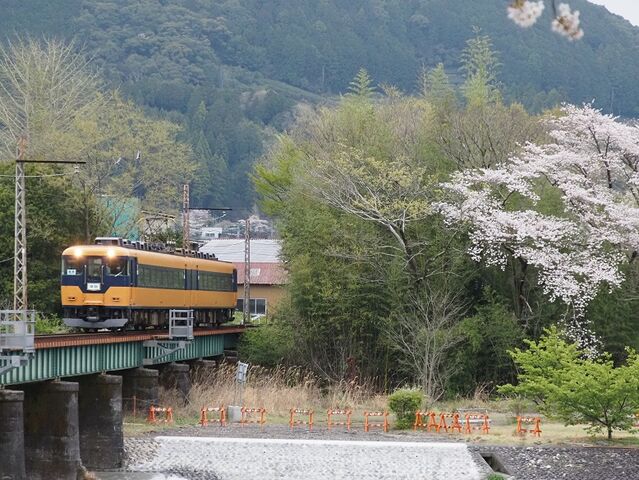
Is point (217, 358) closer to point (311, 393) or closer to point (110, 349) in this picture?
point (311, 393)

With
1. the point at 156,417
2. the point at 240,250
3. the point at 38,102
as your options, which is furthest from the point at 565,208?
the point at 240,250

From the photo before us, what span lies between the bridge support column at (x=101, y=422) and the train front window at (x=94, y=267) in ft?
15.6

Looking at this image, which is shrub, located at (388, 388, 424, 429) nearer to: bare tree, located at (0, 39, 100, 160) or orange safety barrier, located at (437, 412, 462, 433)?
orange safety barrier, located at (437, 412, 462, 433)

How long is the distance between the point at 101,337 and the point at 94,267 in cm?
432

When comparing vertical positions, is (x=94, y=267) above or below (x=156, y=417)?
above

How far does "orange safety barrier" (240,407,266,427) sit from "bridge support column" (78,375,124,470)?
224 inches

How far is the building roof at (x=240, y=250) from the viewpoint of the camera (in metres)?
86.9

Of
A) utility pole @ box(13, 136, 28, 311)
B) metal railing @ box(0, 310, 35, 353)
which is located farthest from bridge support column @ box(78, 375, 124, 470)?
metal railing @ box(0, 310, 35, 353)

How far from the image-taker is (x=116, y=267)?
36.2 metres

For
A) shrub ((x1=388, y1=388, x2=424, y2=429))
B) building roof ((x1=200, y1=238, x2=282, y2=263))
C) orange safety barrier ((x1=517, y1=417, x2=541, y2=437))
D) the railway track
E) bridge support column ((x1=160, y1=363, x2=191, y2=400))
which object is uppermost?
building roof ((x1=200, y1=238, x2=282, y2=263))

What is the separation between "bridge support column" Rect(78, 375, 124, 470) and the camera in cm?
3006

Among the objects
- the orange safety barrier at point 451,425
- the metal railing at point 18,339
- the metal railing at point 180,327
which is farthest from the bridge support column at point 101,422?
the orange safety barrier at point 451,425

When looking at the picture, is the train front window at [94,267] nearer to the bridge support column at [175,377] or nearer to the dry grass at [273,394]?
the dry grass at [273,394]

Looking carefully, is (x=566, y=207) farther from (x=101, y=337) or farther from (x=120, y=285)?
(x=101, y=337)
